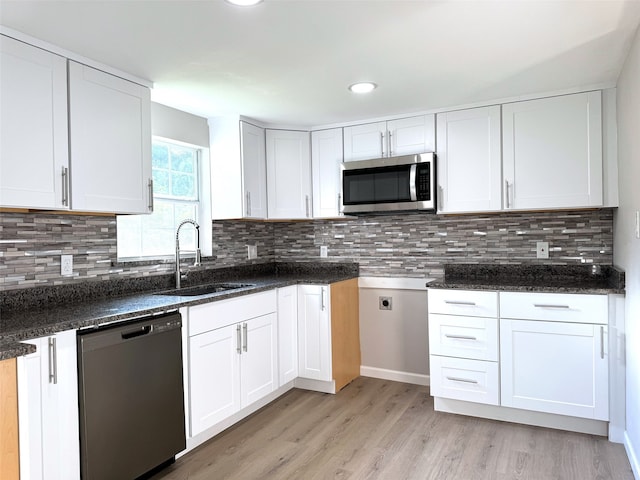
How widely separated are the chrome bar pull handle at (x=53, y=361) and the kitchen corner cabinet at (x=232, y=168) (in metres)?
1.79

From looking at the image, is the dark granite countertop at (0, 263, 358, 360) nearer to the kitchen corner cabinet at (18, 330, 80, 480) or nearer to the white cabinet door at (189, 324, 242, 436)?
the kitchen corner cabinet at (18, 330, 80, 480)

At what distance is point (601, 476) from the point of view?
7.41 ft

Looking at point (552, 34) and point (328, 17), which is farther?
point (552, 34)

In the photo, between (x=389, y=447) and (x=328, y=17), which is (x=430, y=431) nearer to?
(x=389, y=447)

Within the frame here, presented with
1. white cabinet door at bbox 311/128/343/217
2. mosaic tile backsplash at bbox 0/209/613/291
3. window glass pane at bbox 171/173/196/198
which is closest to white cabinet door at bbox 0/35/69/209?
mosaic tile backsplash at bbox 0/209/613/291

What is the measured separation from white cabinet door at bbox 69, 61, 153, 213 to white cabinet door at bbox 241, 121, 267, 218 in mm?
916

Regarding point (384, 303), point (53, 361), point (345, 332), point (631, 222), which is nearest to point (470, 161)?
point (631, 222)

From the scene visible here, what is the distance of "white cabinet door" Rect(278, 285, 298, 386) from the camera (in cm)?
332

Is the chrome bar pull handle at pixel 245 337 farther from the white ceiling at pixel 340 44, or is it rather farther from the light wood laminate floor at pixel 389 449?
the white ceiling at pixel 340 44

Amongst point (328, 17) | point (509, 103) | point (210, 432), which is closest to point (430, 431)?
point (210, 432)

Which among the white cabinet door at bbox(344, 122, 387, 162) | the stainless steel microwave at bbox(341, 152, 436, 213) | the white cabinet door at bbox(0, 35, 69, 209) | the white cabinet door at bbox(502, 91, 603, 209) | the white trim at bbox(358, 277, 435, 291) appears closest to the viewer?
the white cabinet door at bbox(0, 35, 69, 209)

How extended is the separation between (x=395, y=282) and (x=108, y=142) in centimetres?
238

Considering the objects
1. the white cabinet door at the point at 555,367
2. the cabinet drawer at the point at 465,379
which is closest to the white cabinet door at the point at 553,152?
the white cabinet door at the point at 555,367

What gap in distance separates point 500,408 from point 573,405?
432 mm
